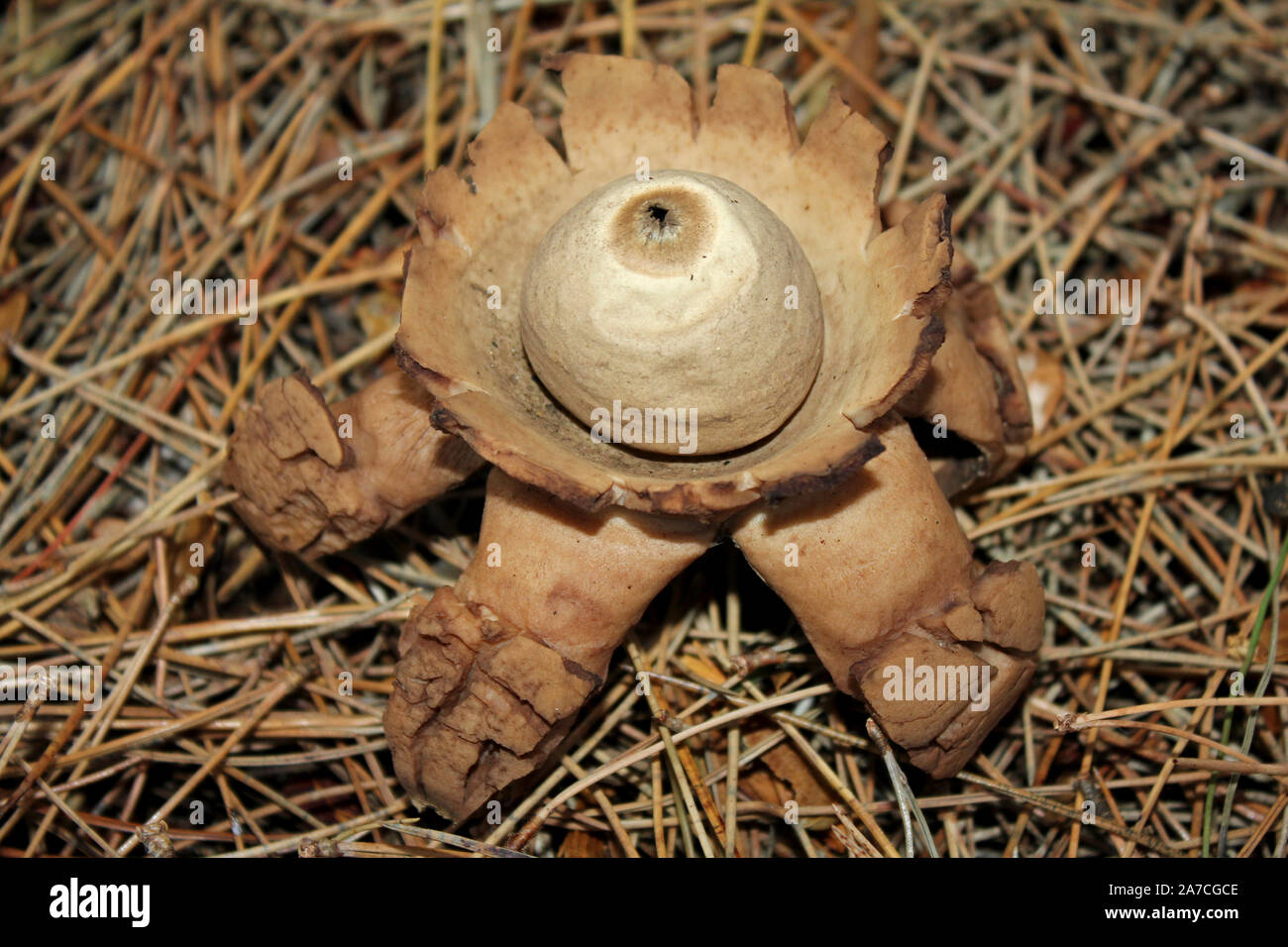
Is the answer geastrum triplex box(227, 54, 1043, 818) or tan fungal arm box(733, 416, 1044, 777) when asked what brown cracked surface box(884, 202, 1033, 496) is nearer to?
geastrum triplex box(227, 54, 1043, 818)

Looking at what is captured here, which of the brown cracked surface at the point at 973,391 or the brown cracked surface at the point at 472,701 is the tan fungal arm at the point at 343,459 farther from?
the brown cracked surface at the point at 973,391

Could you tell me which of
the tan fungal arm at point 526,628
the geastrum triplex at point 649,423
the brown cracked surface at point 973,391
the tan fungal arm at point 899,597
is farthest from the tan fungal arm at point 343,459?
the brown cracked surface at point 973,391

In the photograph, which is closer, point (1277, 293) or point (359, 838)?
point (359, 838)

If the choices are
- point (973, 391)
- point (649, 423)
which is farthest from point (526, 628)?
point (973, 391)

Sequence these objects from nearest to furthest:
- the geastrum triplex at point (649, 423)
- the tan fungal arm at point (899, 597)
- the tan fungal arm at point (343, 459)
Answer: the geastrum triplex at point (649, 423), the tan fungal arm at point (899, 597), the tan fungal arm at point (343, 459)

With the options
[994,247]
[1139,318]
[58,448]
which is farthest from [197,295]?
[1139,318]

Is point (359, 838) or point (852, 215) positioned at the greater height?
point (852, 215)

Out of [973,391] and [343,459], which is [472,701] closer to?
[343,459]

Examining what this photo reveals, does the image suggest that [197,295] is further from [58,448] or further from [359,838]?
[359,838]
